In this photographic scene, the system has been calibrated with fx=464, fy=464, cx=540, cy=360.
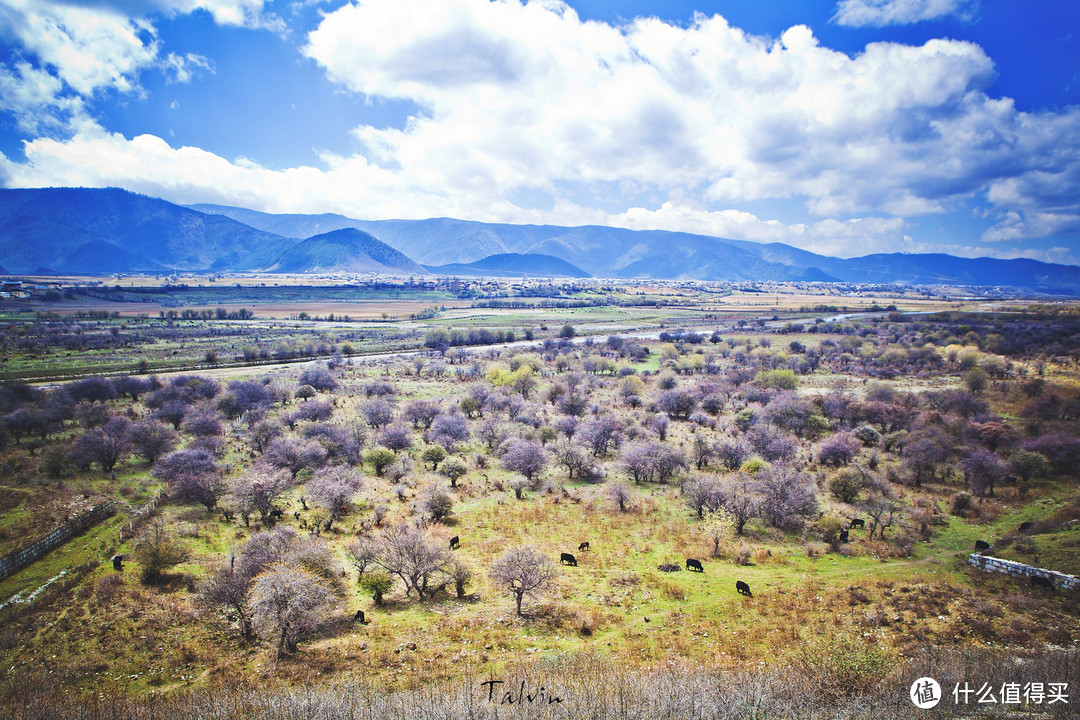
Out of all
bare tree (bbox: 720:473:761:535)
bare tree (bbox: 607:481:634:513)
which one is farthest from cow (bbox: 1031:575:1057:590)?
bare tree (bbox: 607:481:634:513)

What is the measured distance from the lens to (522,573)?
22.8 m

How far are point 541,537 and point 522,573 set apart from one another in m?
8.75

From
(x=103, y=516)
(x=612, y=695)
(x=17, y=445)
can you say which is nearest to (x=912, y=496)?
(x=612, y=695)

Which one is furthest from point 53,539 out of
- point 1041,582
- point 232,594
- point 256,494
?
point 1041,582

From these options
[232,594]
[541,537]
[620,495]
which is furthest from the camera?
[620,495]

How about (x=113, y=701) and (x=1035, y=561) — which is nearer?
(x=113, y=701)

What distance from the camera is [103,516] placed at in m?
32.5

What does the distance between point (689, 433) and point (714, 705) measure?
3909cm

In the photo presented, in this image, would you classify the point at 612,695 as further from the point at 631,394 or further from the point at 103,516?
the point at 631,394

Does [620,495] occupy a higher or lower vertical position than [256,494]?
lower

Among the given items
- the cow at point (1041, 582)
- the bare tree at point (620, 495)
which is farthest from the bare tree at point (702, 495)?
the cow at point (1041, 582)

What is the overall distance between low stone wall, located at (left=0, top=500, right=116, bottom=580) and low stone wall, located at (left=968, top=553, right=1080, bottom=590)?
177ft

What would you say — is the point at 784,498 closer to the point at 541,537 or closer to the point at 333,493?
the point at 541,537

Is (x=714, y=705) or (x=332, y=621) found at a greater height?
(x=714, y=705)
